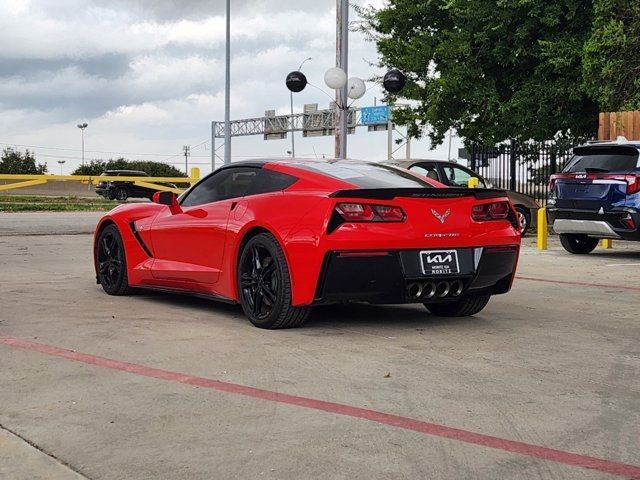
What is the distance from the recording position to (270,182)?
23.6 ft

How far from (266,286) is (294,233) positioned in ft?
1.72

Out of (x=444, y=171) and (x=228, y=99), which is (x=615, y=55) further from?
(x=228, y=99)

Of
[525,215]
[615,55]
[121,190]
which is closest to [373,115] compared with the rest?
[121,190]

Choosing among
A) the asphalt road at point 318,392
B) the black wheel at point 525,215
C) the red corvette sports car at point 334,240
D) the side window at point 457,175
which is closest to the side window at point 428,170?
the side window at point 457,175

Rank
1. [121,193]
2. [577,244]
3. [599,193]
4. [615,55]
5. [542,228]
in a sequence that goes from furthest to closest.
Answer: [121,193], [615,55], [542,228], [577,244], [599,193]

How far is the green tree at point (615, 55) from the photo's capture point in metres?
21.4

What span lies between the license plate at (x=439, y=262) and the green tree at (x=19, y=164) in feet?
251

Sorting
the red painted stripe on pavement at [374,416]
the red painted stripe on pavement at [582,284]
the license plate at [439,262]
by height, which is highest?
the license plate at [439,262]

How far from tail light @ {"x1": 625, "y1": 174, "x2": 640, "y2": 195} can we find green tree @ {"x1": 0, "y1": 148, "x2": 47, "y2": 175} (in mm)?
71370

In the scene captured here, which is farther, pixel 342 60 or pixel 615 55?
pixel 615 55

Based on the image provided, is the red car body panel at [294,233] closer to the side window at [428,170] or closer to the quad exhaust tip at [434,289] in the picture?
the quad exhaust tip at [434,289]

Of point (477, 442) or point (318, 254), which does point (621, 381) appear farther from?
point (318, 254)

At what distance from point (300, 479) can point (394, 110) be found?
25.5m

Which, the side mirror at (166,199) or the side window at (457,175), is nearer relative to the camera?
the side mirror at (166,199)
